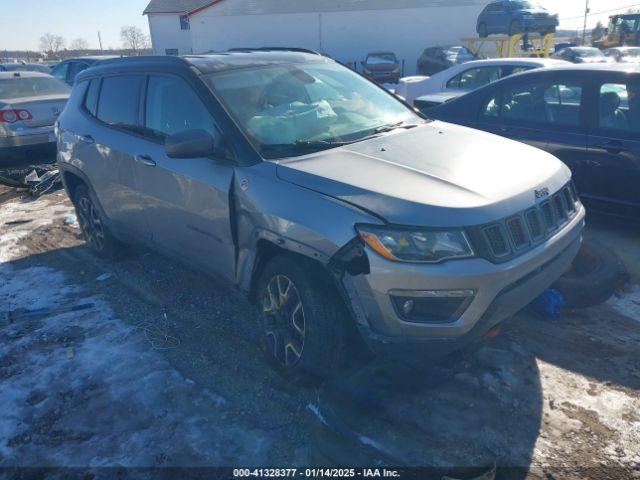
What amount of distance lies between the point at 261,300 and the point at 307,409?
725 mm

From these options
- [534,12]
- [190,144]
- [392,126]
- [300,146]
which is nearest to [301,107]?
Result: [300,146]

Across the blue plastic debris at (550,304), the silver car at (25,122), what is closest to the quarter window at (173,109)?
the blue plastic debris at (550,304)

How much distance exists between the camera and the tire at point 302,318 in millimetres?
2818

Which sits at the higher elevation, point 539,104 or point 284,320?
point 539,104

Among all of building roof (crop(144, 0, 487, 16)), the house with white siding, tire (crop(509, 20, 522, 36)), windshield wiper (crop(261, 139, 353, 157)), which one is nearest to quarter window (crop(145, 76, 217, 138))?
windshield wiper (crop(261, 139, 353, 157))

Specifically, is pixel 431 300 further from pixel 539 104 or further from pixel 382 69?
pixel 382 69

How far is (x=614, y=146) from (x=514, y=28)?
561 inches

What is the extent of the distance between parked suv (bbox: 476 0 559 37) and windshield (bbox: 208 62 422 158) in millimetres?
14856

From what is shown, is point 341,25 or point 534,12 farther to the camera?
point 341,25

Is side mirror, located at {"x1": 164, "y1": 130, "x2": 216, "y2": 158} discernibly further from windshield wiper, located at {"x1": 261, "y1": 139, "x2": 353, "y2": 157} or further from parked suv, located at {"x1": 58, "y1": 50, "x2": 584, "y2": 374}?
windshield wiper, located at {"x1": 261, "y1": 139, "x2": 353, "y2": 157}

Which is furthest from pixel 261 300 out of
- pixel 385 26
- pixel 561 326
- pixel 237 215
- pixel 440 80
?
pixel 385 26

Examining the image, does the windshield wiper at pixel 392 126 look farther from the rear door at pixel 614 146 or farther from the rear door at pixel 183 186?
the rear door at pixel 614 146

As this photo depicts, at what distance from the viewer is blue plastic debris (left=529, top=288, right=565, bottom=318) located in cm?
377

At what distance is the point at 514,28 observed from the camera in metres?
17.0
